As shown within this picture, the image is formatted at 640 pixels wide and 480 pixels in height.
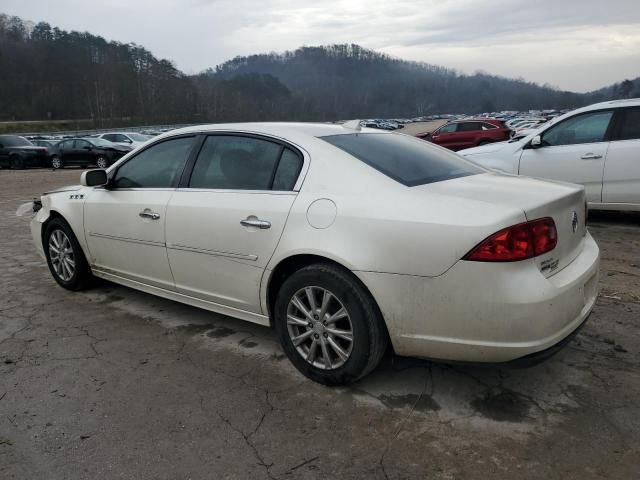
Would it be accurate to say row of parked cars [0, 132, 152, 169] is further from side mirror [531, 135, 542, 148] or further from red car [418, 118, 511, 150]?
side mirror [531, 135, 542, 148]

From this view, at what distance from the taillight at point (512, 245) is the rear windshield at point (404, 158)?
1.96ft

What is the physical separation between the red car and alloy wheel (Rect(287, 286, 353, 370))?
1853 cm

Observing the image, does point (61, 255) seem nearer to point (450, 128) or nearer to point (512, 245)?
point (512, 245)

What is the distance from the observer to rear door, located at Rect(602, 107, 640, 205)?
6434 millimetres

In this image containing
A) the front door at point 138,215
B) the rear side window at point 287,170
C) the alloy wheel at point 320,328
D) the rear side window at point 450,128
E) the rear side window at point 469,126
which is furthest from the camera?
the rear side window at point 450,128

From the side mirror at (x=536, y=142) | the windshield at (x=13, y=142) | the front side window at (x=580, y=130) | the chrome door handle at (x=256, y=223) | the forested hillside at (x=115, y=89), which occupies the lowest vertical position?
the windshield at (x=13, y=142)

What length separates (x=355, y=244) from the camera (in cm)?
273

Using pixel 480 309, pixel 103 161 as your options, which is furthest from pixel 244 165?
pixel 103 161

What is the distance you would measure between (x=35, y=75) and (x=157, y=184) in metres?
109

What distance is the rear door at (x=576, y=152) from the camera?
6.71 metres

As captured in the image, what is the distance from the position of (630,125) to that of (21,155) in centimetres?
2256

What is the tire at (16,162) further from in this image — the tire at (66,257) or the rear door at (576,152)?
the rear door at (576,152)

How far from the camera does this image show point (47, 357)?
3.49m

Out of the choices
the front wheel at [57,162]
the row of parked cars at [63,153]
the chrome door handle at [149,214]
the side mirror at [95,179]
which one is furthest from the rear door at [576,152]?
the front wheel at [57,162]
